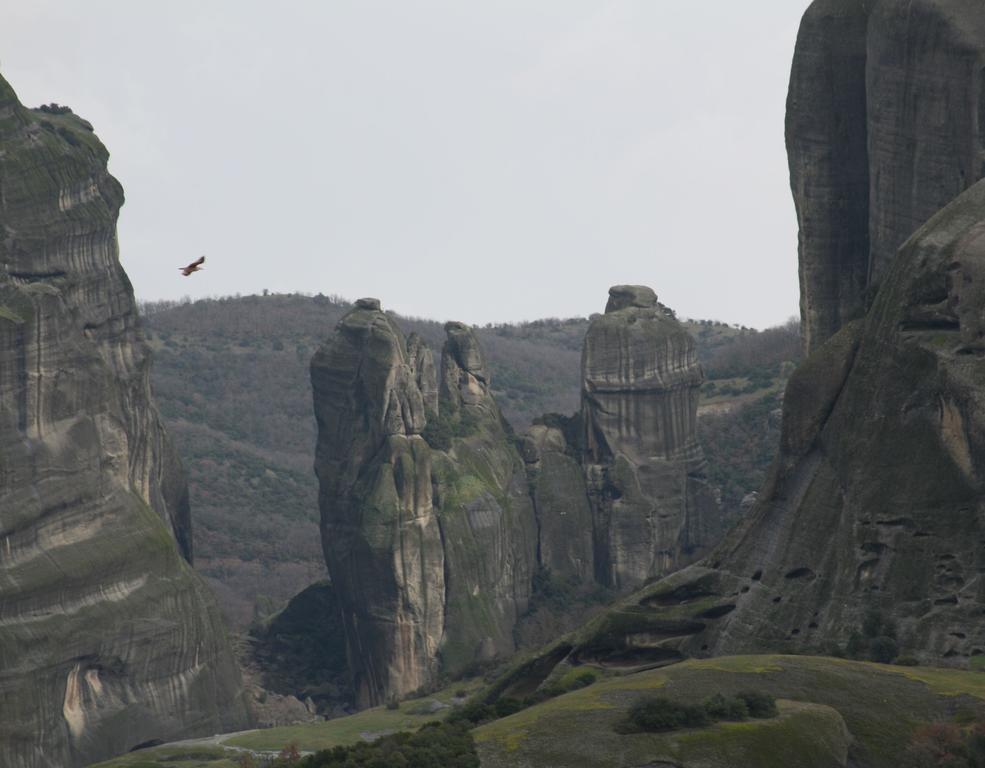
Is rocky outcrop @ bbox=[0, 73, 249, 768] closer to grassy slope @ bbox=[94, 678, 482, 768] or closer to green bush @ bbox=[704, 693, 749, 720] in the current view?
grassy slope @ bbox=[94, 678, 482, 768]

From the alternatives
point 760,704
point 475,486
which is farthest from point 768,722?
point 475,486

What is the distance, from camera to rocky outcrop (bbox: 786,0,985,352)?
106438mm

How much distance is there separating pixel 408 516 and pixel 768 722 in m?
75.2

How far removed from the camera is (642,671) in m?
101

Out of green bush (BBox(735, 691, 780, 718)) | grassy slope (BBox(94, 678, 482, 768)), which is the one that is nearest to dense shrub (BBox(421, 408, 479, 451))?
grassy slope (BBox(94, 678, 482, 768))

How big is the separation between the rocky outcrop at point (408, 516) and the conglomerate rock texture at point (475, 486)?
0.37ft

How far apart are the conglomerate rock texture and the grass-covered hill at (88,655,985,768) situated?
62.3m

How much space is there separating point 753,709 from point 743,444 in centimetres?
10627

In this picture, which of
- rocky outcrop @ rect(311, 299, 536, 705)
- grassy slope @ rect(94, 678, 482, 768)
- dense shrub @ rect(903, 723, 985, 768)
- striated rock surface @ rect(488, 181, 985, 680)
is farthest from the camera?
rocky outcrop @ rect(311, 299, 536, 705)

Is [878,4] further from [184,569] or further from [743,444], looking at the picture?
[743,444]

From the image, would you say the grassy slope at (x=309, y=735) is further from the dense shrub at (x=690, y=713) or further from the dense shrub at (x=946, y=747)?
the dense shrub at (x=946, y=747)

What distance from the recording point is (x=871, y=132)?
4397 inches

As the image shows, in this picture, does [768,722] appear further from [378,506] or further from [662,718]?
[378,506]

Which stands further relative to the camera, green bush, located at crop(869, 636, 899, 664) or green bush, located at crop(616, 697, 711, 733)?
green bush, located at crop(869, 636, 899, 664)
